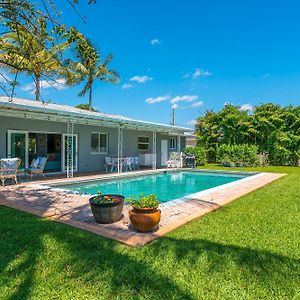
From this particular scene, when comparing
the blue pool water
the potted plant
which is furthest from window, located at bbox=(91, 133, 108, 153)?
the potted plant

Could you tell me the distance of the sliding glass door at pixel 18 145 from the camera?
1292 centimetres

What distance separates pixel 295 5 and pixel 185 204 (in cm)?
1200

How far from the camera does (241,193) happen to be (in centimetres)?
937

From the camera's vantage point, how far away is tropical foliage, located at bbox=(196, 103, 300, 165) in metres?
22.2

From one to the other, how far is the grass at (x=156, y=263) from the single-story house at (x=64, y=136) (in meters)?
7.44

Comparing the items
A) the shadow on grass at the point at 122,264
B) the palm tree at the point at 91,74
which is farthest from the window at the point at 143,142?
the shadow on grass at the point at 122,264

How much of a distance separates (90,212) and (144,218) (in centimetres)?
202

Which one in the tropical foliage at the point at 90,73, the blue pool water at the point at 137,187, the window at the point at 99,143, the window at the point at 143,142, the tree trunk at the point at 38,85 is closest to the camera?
the tree trunk at the point at 38,85

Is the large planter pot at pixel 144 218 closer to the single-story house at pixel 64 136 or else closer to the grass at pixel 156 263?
the grass at pixel 156 263

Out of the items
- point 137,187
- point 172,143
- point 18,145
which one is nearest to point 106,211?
point 137,187

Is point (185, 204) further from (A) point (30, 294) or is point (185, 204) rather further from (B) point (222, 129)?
(B) point (222, 129)

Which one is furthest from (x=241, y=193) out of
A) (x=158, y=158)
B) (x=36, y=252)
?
(x=158, y=158)

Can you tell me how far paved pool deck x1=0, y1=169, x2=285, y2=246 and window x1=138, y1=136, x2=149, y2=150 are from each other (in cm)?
1178

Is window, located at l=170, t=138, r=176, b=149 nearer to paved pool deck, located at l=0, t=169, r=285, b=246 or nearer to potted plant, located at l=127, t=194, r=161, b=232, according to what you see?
paved pool deck, located at l=0, t=169, r=285, b=246
